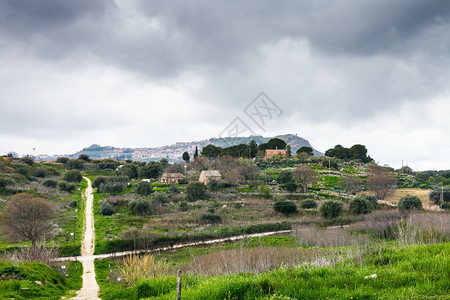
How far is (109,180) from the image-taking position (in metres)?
55.5

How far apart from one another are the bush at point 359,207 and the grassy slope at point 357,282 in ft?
104

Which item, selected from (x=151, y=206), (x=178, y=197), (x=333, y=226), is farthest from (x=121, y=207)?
(x=333, y=226)

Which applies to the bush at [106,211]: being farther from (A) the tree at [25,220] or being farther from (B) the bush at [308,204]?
(B) the bush at [308,204]

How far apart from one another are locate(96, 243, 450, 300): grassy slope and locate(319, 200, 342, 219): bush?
2950 cm

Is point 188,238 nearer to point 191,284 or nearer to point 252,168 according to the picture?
point 191,284

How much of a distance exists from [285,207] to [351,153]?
5939 centimetres

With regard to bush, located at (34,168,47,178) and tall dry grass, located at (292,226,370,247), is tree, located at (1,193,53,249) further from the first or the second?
bush, located at (34,168,47,178)

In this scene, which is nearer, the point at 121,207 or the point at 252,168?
the point at 121,207

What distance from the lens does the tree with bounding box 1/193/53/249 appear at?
25.4m

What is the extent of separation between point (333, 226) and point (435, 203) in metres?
18.2

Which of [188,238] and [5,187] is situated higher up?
[5,187]

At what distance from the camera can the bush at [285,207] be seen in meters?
39.0

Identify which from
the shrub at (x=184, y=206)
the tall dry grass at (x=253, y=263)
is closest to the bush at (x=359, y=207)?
the shrub at (x=184, y=206)

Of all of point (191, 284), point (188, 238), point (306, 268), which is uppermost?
point (306, 268)
